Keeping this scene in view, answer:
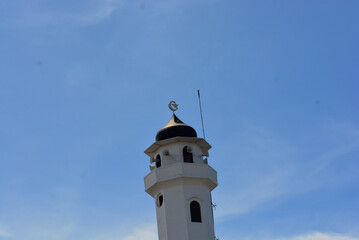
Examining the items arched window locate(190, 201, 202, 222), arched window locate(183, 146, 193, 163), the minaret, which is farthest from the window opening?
arched window locate(183, 146, 193, 163)

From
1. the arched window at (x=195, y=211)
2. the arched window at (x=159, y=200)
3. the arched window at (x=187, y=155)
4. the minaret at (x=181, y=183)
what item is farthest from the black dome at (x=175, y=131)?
the arched window at (x=195, y=211)

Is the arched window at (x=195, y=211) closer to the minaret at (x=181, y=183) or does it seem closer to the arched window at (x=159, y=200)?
the minaret at (x=181, y=183)

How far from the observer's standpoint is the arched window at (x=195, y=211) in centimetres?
3619

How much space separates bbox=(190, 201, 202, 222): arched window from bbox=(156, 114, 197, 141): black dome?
4.94 metres

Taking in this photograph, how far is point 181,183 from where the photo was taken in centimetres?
3681

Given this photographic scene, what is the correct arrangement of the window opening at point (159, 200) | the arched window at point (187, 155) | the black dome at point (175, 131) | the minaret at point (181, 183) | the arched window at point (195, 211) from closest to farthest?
the minaret at point (181, 183) → the arched window at point (195, 211) → the window opening at point (159, 200) → the arched window at point (187, 155) → the black dome at point (175, 131)

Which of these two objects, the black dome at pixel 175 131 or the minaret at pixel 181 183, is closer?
the minaret at pixel 181 183

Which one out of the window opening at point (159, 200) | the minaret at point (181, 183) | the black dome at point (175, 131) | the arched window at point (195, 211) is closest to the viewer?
the minaret at point (181, 183)

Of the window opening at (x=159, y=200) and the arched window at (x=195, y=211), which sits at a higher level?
the window opening at (x=159, y=200)

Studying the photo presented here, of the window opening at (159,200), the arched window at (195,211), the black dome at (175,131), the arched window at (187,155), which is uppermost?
the black dome at (175,131)

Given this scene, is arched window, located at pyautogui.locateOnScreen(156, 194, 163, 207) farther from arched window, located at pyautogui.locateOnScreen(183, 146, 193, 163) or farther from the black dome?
the black dome

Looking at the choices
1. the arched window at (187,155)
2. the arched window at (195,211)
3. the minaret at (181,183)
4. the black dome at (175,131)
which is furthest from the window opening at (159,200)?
the black dome at (175,131)

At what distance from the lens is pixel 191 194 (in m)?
36.7

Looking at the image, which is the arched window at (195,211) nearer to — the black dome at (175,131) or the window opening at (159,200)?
the window opening at (159,200)
